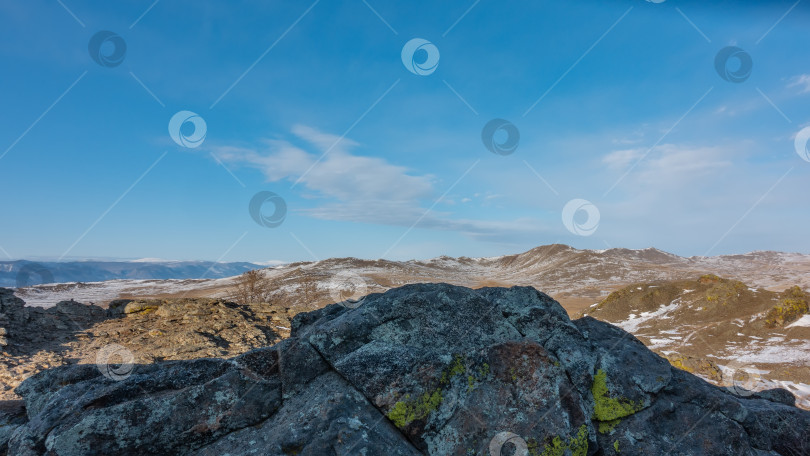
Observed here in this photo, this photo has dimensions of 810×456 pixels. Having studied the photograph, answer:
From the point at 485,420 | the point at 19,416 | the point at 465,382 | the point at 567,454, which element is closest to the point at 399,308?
the point at 465,382

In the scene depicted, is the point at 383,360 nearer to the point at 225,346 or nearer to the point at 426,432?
the point at 426,432

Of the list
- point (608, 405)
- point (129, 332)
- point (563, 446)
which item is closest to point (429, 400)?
point (563, 446)

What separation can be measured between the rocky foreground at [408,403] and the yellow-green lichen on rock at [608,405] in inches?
0.8

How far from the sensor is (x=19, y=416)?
25.0ft

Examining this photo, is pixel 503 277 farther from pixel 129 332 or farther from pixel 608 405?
pixel 608 405

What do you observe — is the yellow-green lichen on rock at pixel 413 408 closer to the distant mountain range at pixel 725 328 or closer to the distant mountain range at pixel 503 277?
the distant mountain range at pixel 725 328

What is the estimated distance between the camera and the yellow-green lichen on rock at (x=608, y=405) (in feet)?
20.7

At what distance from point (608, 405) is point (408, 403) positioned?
3.51 m

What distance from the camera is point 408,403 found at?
5.66m

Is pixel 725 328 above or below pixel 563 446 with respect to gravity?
below

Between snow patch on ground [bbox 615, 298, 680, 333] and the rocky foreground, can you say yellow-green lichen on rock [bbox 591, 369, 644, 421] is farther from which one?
snow patch on ground [bbox 615, 298, 680, 333]

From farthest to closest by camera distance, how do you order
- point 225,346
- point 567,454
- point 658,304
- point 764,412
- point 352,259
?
point 352,259 → point 658,304 → point 225,346 → point 764,412 → point 567,454

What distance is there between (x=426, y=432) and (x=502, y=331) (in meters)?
2.83

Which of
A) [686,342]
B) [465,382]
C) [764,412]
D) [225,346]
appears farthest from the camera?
[686,342]
